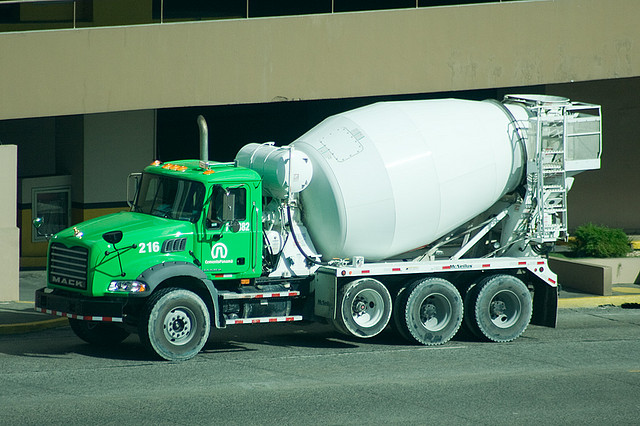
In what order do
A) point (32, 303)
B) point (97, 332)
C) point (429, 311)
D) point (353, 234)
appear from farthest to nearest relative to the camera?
→ point (32, 303)
point (429, 311)
point (353, 234)
point (97, 332)

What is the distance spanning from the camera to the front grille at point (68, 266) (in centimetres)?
1376

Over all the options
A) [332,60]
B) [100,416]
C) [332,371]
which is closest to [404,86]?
[332,60]

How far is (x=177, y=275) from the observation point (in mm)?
13875

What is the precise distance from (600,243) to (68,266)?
12.2 metres

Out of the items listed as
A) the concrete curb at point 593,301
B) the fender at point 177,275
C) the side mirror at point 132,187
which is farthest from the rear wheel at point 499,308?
the side mirror at point 132,187

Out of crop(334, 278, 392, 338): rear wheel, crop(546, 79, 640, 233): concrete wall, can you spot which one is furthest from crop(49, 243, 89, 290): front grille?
crop(546, 79, 640, 233): concrete wall

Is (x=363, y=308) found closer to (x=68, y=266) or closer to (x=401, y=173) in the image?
(x=401, y=173)

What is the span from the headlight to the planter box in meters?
9.72

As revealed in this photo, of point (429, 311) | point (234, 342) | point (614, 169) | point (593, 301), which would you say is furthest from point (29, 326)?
point (614, 169)

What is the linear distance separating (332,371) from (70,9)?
34.2 ft

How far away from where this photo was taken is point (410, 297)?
15.1m

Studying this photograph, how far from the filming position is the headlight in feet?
44.8

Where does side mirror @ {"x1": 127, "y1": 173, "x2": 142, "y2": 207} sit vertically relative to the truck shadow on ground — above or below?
above

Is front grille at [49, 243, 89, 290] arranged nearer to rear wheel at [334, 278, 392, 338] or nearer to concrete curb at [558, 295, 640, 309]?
rear wheel at [334, 278, 392, 338]
